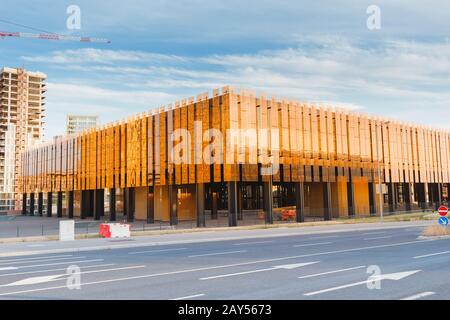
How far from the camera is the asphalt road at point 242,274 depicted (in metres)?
10.1

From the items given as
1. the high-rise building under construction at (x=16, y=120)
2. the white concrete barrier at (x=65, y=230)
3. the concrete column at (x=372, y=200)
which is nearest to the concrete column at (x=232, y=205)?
the white concrete barrier at (x=65, y=230)

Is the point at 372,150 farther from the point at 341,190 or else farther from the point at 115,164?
the point at 115,164

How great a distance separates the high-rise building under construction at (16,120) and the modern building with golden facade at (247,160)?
222 feet

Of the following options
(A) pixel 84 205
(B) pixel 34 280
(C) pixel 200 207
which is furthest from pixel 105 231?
(A) pixel 84 205

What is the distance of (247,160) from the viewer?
4369cm

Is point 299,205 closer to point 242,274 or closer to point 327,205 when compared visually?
point 327,205

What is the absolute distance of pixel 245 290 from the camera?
1034cm

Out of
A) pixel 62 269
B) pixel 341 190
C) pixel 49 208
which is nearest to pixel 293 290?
pixel 62 269

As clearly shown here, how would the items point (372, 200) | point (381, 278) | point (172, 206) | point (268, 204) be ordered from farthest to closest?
point (372, 200)
point (172, 206)
point (268, 204)
point (381, 278)

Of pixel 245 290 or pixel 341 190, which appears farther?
pixel 341 190

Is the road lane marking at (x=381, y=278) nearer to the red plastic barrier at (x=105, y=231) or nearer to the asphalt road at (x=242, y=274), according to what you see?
the asphalt road at (x=242, y=274)

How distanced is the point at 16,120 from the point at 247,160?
12710 centimetres

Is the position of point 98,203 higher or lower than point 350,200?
higher
